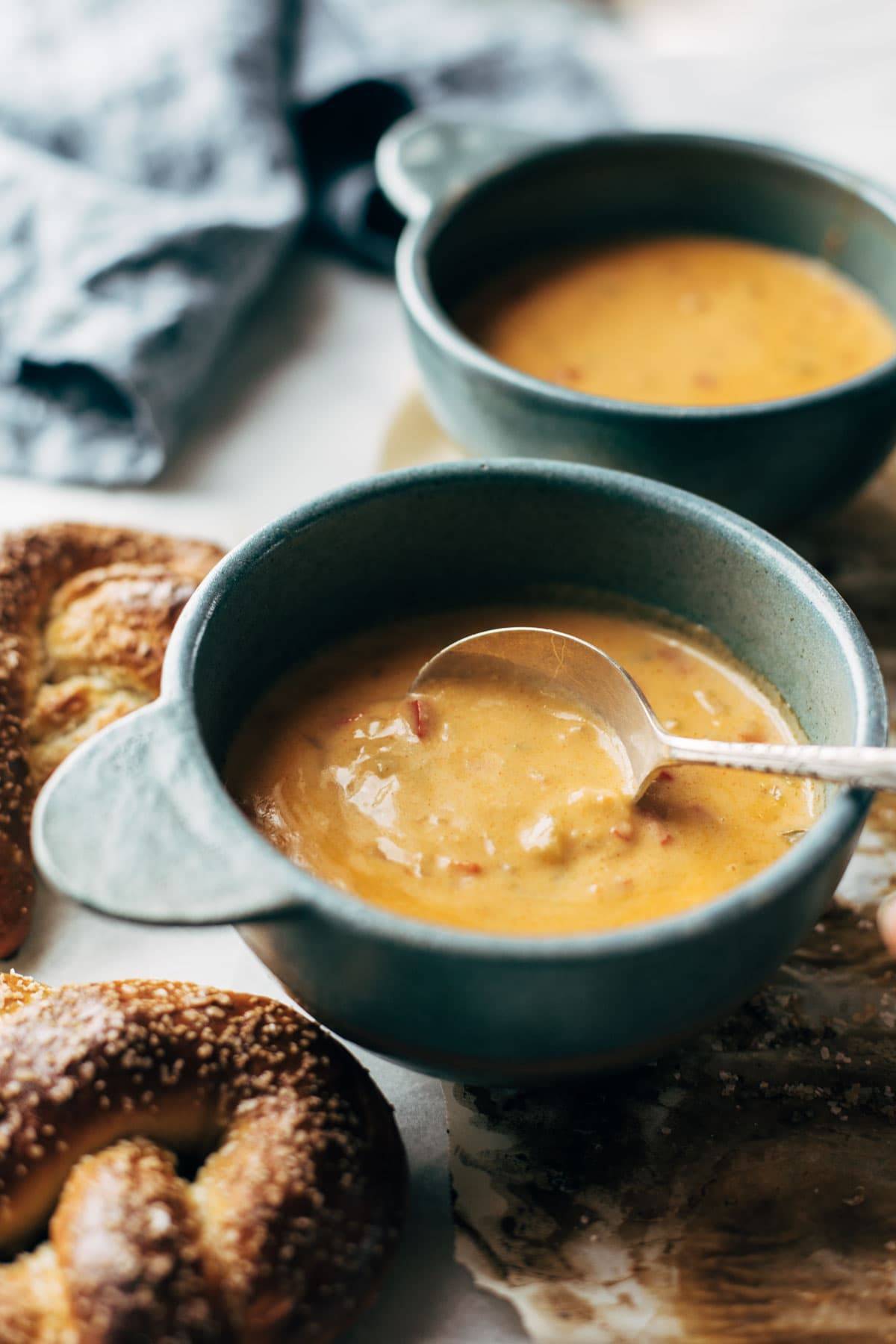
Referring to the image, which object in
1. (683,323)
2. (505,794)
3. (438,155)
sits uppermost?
(438,155)

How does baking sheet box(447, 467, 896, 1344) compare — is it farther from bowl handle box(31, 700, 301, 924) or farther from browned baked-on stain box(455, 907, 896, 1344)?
bowl handle box(31, 700, 301, 924)

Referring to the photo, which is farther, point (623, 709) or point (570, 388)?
point (570, 388)

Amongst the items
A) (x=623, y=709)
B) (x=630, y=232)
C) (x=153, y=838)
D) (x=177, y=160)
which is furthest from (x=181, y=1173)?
(x=177, y=160)

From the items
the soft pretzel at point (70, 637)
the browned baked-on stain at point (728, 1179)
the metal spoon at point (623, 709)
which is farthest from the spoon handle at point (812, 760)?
the soft pretzel at point (70, 637)

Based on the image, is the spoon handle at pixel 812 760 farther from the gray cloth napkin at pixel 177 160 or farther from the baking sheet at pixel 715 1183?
the gray cloth napkin at pixel 177 160

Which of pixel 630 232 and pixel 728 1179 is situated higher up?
pixel 630 232

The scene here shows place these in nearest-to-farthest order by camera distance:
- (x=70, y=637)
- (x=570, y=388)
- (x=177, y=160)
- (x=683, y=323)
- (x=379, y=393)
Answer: (x=70, y=637) < (x=570, y=388) < (x=683, y=323) < (x=379, y=393) < (x=177, y=160)

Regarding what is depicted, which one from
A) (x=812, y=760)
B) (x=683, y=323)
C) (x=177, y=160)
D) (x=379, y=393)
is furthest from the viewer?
(x=177, y=160)

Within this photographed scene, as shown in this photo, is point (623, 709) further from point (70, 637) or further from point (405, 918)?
point (70, 637)
